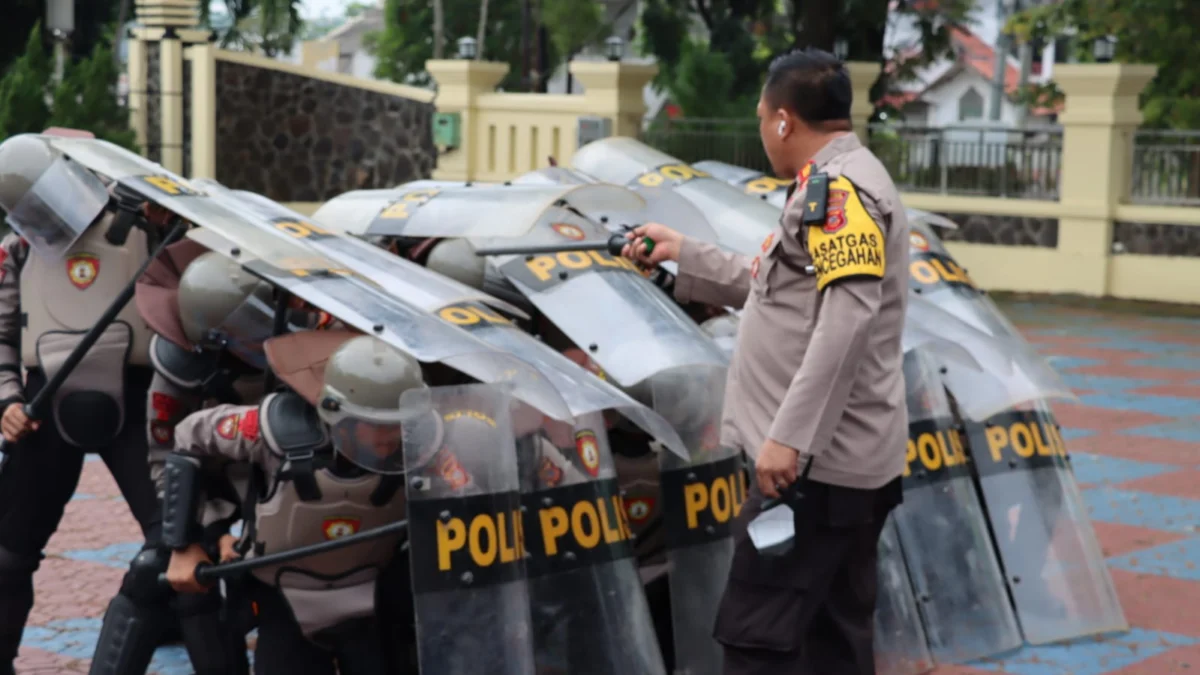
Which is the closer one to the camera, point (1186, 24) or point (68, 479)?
point (68, 479)

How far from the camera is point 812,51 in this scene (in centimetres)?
400

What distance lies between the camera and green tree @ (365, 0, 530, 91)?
31156mm

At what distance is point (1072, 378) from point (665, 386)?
25.3 feet

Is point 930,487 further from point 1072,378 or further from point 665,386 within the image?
point 1072,378

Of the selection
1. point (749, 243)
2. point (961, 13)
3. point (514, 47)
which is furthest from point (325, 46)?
point (749, 243)

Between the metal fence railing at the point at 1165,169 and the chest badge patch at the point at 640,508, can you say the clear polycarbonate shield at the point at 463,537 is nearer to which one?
the chest badge patch at the point at 640,508

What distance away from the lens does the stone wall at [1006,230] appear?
1733 cm

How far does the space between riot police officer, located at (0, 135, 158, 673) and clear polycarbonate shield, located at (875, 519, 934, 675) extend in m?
2.16

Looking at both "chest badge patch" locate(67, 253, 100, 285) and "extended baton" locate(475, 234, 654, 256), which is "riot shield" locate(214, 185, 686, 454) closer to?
"extended baton" locate(475, 234, 654, 256)

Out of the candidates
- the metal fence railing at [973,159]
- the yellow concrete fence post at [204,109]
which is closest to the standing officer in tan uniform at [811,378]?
the metal fence railing at [973,159]

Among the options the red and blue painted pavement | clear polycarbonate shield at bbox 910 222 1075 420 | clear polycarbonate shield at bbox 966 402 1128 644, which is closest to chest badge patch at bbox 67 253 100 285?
the red and blue painted pavement

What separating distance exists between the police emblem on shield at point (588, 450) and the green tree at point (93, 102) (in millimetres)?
14826

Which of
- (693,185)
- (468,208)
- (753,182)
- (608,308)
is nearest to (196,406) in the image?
(468,208)

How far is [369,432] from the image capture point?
13.3 feet
